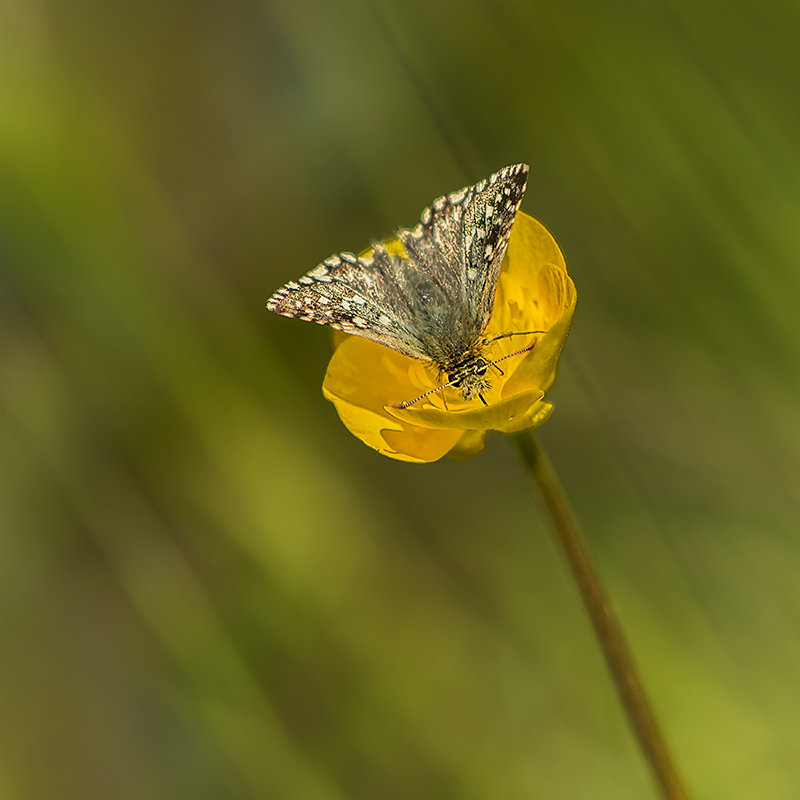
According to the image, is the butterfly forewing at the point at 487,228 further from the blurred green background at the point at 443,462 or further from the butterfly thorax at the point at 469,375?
the blurred green background at the point at 443,462

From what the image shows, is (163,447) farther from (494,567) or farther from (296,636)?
(494,567)

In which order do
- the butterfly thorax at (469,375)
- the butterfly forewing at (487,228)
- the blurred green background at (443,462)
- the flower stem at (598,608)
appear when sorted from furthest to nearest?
the blurred green background at (443,462), the butterfly thorax at (469,375), the butterfly forewing at (487,228), the flower stem at (598,608)

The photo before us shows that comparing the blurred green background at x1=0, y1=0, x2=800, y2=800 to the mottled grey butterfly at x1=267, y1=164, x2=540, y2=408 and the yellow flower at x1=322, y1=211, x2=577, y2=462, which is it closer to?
the yellow flower at x1=322, y1=211, x2=577, y2=462

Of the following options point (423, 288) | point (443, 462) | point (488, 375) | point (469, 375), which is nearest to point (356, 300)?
point (423, 288)

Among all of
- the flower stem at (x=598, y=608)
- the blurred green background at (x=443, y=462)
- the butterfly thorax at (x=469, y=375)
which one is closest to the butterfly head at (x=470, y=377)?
the butterfly thorax at (x=469, y=375)

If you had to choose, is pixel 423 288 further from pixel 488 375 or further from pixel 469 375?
pixel 488 375
